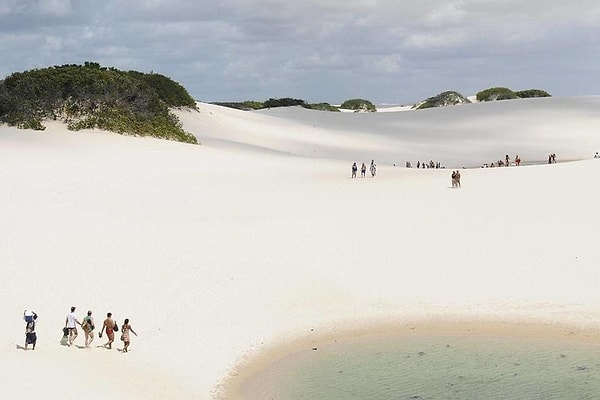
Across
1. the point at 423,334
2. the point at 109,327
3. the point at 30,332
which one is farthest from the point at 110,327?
the point at 423,334

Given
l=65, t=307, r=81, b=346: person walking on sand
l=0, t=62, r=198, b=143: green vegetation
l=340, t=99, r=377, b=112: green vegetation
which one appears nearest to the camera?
l=65, t=307, r=81, b=346: person walking on sand

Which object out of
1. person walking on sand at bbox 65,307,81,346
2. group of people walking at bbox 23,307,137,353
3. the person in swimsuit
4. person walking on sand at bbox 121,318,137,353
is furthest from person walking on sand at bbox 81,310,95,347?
person walking on sand at bbox 121,318,137,353

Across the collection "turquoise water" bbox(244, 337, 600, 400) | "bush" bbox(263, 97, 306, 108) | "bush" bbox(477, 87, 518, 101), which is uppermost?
"bush" bbox(477, 87, 518, 101)

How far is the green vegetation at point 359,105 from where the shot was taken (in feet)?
375

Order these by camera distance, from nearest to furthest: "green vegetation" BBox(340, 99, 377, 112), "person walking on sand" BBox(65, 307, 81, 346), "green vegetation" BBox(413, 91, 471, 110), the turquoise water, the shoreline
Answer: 1. the turquoise water
2. "person walking on sand" BBox(65, 307, 81, 346)
3. the shoreline
4. "green vegetation" BBox(413, 91, 471, 110)
5. "green vegetation" BBox(340, 99, 377, 112)

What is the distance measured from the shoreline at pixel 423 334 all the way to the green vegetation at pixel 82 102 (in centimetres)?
2437

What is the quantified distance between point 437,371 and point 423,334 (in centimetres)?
246

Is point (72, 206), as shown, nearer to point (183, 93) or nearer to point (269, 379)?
point (269, 379)

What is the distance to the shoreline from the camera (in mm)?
17250

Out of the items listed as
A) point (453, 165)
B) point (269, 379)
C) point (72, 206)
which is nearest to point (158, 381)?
point (269, 379)

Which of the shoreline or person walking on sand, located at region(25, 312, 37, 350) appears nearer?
person walking on sand, located at region(25, 312, 37, 350)

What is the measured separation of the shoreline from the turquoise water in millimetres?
160

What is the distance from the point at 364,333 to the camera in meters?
18.6

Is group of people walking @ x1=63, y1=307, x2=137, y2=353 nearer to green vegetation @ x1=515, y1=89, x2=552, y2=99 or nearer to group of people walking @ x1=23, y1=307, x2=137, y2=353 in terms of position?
group of people walking @ x1=23, y1=307, x2=137, y2=353
